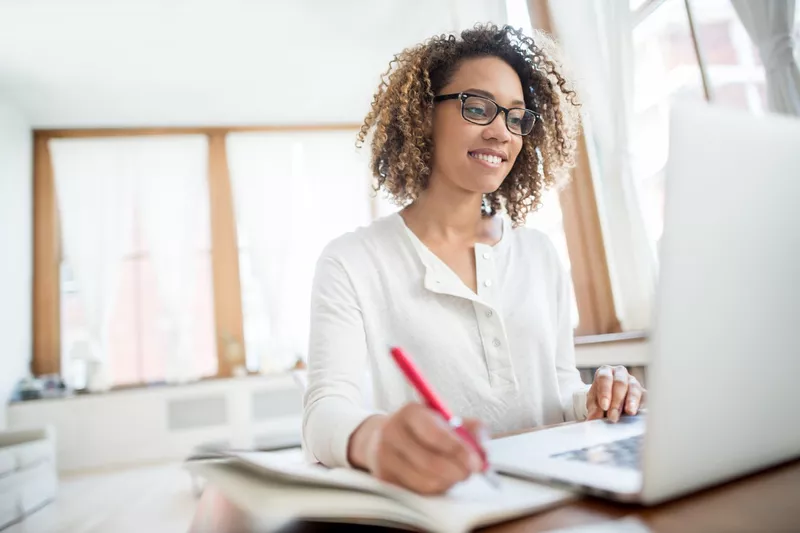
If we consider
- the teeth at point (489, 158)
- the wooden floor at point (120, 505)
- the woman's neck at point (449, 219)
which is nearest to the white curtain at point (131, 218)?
the wooden floor at point (120, 505)

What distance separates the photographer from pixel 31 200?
5496mm

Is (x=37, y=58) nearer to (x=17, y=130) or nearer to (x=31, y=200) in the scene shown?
(x=17, y=130)

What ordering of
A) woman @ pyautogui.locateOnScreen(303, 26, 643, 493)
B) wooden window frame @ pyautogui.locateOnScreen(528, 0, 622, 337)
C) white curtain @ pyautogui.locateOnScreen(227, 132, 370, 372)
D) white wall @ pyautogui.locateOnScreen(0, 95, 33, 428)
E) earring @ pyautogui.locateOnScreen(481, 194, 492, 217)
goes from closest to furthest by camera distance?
1. woman @ pyautogui.locateOnScreen(303, 26, 643, 493)
2. earring @ pyautogui.locateOnScreen(481, 194, 492, 217)
3. wooden window frame @ pyautogui.locateOnScreen(528, 0, 622, 337)
4. white wall @ pyautogui.locateOnScreen(0, 95, 33, 428)
5. white curtain @ pyautogui.locateOnScreen(227, 132, 370, 372)

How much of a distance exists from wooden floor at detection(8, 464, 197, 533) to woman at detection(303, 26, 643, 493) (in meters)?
1.91

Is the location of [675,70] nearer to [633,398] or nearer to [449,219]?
[449,219]

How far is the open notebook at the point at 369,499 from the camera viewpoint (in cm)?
36

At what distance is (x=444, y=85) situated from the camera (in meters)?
1.16

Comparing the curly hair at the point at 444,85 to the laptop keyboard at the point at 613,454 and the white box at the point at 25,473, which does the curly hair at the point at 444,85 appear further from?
the white box at the point at 25,473

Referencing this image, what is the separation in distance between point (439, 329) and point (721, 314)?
2.01ft

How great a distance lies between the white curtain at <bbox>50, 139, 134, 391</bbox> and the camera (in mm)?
5371

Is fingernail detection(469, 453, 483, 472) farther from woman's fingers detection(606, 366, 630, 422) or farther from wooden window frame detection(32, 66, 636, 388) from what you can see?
wooden window frame detection(32, 66, 636, 388)

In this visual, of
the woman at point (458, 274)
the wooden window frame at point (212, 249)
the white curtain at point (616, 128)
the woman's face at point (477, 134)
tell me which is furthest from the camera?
the wooden window frame at point (212, 249)

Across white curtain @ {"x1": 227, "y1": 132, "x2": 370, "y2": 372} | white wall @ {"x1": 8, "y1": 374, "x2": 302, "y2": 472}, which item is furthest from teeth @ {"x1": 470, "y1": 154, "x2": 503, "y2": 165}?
white curtain @ {"x1": 227, "y1": 132, "x2": 370, "y2": 372}

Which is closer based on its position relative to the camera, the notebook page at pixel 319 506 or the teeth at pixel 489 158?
the notebook page at pixel 319 506
